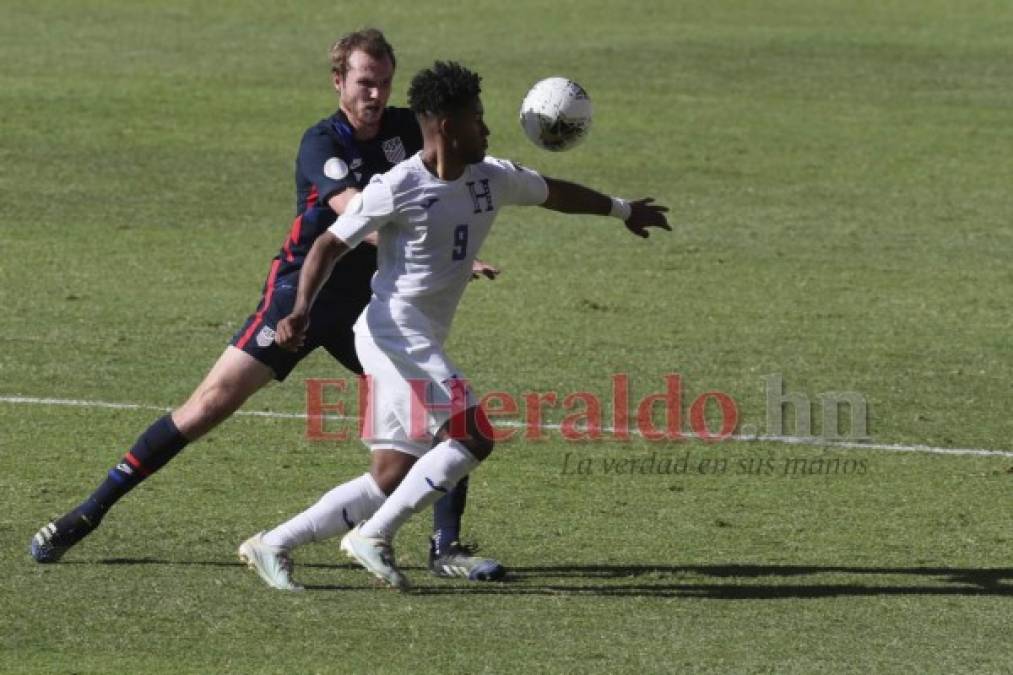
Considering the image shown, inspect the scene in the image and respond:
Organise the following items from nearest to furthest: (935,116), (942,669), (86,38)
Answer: (942,669), (935,116), (86,38)

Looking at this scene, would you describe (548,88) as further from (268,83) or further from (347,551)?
(268,83)

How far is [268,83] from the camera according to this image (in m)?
27.7

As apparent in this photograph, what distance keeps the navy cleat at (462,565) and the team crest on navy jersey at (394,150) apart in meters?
1.85

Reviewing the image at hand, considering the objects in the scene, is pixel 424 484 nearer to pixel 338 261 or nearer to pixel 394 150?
pixel 338 261

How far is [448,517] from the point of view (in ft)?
31.4

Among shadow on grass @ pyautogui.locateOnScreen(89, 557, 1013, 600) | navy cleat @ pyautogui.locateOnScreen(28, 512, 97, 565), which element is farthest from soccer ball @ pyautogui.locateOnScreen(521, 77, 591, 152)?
navy cleat @ pyautogui.locateOnScreen(28, 512, 97, 565)

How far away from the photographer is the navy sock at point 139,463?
959 centimetres

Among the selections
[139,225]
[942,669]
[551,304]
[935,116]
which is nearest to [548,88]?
[942,669]

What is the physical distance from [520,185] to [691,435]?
3.78 m

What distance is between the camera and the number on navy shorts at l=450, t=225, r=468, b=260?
8.91 metres

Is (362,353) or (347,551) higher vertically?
(362,353)

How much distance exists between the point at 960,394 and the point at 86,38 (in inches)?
779

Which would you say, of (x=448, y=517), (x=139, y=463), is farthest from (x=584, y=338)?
(x=139, y=463)

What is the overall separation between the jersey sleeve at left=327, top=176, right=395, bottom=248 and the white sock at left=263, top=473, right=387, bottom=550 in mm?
1164
